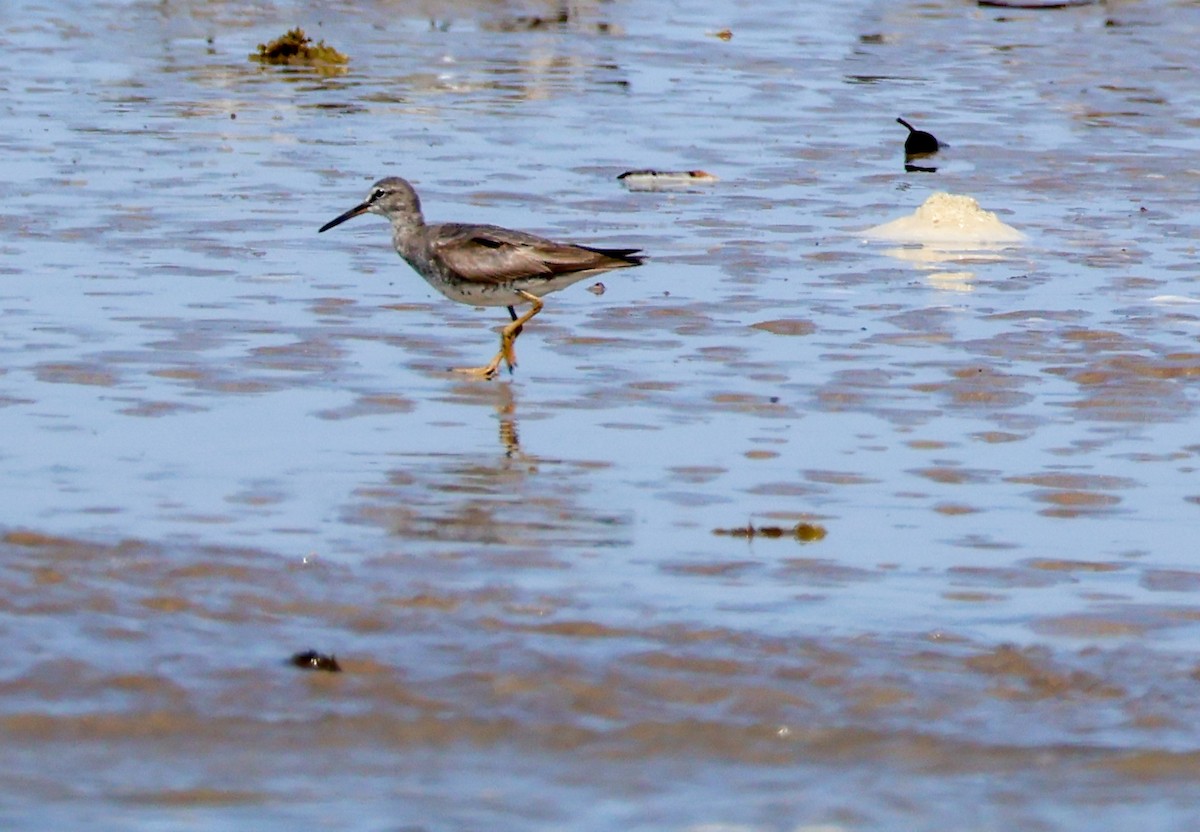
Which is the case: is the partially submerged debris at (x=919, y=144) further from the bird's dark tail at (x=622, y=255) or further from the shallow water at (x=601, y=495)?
the bird's dark tail at (x=622, y=255)

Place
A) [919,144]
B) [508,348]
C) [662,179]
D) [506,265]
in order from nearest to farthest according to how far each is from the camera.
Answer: [508,348]
[506,265]
[662,179]
[919,144]

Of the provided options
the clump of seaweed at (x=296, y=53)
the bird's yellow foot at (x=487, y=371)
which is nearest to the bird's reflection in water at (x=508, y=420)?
the bird's yellow foot at (x=487, y=371)

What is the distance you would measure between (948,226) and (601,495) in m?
5.87

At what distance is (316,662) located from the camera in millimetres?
6258

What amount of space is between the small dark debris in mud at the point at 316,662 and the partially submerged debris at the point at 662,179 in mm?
9053

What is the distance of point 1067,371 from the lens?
10156 millimetres

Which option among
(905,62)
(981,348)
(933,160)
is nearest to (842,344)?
(981,348)

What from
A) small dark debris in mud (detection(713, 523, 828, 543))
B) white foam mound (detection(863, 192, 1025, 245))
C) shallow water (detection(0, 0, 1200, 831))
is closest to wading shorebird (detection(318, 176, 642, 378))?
shallow water (detection(0, 0, 1200, 831))

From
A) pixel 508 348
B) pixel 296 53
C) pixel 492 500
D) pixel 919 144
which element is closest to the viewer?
pixel 492 500

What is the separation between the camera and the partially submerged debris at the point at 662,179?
49.6ft

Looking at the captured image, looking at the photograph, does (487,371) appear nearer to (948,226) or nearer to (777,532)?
(777,532)

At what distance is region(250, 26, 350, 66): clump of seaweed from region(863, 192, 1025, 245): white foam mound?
8864 mm

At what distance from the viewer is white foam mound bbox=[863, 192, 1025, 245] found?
525 inches

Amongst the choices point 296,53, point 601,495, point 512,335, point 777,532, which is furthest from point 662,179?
point 777,532
